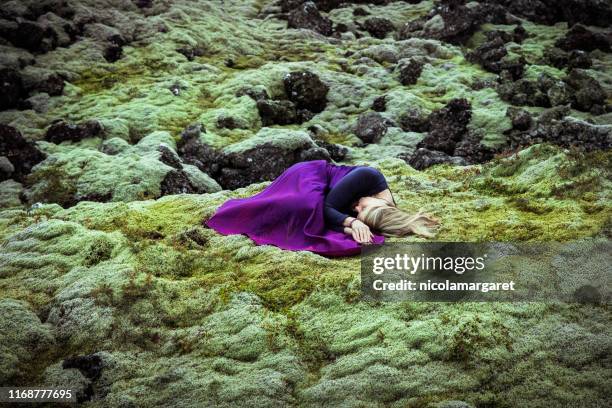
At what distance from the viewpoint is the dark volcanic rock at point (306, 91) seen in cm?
2019

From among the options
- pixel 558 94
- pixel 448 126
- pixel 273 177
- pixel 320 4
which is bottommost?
pixel 273 177

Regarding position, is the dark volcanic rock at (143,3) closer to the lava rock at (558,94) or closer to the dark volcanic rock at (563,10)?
the dark volcanic rock at (563,10)

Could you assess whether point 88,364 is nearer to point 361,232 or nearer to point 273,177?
point 361,232

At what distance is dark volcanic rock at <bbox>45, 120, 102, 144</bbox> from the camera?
16.5 m

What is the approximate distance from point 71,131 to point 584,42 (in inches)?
978

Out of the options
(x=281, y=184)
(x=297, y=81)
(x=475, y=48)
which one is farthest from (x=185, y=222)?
(x=475, y=48)

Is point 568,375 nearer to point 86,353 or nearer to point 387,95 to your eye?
point 86,353

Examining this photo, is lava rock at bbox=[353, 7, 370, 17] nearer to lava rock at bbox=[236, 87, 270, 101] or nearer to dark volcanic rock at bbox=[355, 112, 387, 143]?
lava rock at bbox=[236, 87, 270, 101]

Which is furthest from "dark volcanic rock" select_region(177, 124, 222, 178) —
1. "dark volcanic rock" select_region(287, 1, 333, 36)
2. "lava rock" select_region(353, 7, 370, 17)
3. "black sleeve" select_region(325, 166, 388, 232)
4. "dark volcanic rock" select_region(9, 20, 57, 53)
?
"lava rock" select_region(353, 7, 370, 17)

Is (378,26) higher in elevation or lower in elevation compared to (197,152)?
higher

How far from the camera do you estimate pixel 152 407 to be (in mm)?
5242

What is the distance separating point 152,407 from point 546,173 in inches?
339

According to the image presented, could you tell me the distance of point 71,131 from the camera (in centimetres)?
1659

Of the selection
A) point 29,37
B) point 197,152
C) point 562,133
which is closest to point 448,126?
point 562,133
